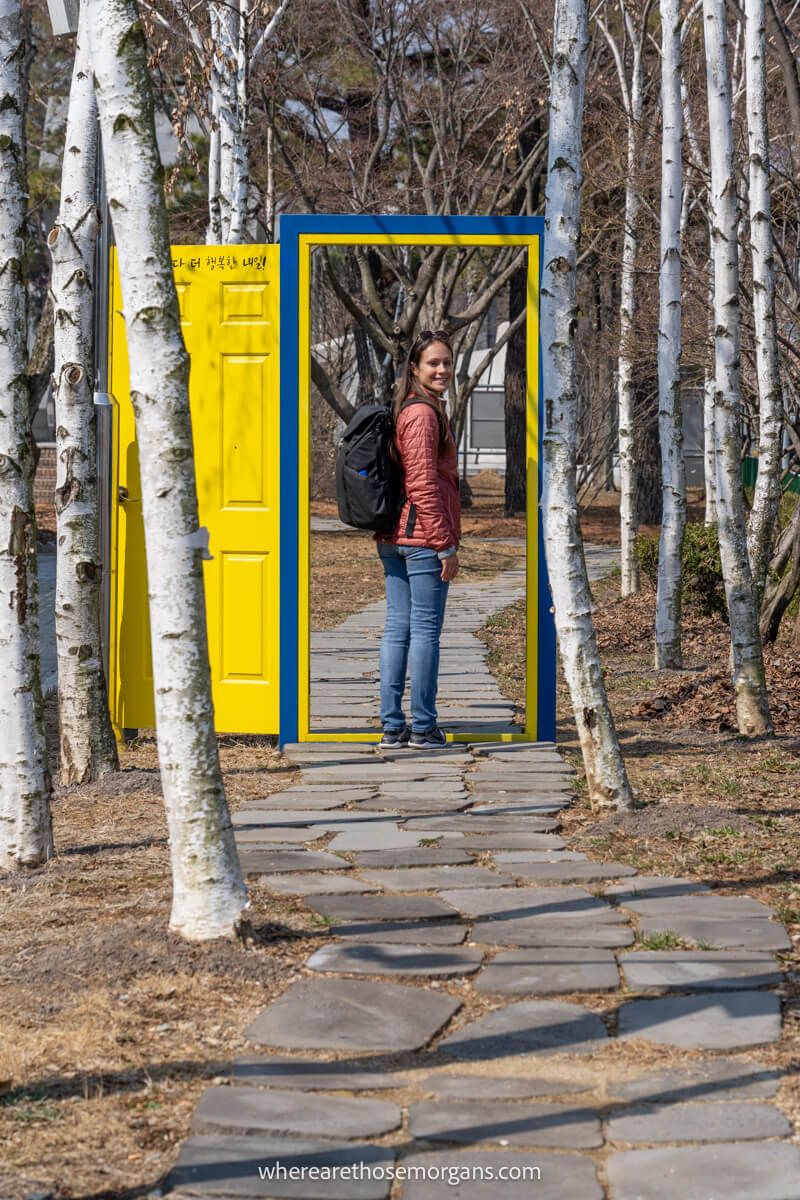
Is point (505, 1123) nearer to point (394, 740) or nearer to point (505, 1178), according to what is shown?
point (505, 1178)

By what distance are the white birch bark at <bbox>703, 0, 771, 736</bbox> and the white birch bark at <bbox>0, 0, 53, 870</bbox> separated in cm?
371

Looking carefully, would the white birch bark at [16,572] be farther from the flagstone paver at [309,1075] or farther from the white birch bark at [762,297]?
the white birch bark at [762,297]

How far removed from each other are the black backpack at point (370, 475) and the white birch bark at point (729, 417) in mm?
1656

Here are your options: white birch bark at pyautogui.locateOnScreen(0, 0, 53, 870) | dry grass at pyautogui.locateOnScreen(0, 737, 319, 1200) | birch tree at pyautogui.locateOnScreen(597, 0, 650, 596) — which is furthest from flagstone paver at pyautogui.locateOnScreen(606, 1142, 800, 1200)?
birch tree at pyautogui.locateOnScreen(597, 0, 650, 596)

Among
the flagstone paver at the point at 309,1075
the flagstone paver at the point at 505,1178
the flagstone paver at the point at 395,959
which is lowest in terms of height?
the flagstone paver at the point at 395,959

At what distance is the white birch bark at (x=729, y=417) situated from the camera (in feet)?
26.0

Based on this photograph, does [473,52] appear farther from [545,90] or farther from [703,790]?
[703,790]

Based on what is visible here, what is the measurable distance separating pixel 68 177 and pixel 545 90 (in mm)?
13751

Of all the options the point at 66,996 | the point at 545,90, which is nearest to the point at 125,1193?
the point at 66,996

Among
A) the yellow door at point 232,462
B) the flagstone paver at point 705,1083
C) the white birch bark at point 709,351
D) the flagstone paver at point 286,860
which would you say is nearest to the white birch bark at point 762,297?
the white birch bark at point 709,351

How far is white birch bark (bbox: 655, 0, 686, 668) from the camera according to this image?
10.4 meters

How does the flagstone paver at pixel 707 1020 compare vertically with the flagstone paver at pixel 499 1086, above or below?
below

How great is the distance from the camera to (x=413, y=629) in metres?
7.45

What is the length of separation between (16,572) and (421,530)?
2347 mm
